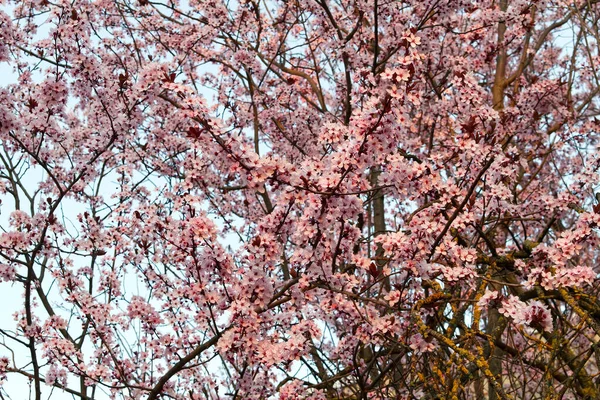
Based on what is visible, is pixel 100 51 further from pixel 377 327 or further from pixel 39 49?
pixel 377 327

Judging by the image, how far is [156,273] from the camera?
237 inches

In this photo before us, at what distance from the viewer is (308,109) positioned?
27.6ft

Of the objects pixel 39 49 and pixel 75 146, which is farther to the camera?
pixel 75 146

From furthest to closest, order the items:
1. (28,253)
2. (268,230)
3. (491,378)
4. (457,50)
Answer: (457,50)
(28,253)
(268,230)
(491,378)

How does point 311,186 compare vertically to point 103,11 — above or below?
below

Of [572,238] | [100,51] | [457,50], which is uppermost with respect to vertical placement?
[457,50]

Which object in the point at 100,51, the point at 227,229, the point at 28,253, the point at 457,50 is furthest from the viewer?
the point at 457,50

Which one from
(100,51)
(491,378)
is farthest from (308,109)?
(491,378)

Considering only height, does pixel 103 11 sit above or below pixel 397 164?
above

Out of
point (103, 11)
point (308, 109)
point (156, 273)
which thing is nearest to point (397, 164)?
point (156, 273)

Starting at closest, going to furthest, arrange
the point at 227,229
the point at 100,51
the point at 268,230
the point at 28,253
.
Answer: the point at 268,230 < the point at 28,253 < the point at 100,51 < the point at 227,229

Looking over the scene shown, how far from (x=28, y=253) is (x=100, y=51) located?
243 cm

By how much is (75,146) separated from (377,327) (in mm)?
4905

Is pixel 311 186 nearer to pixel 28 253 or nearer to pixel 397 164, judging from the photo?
pixel 397 164
